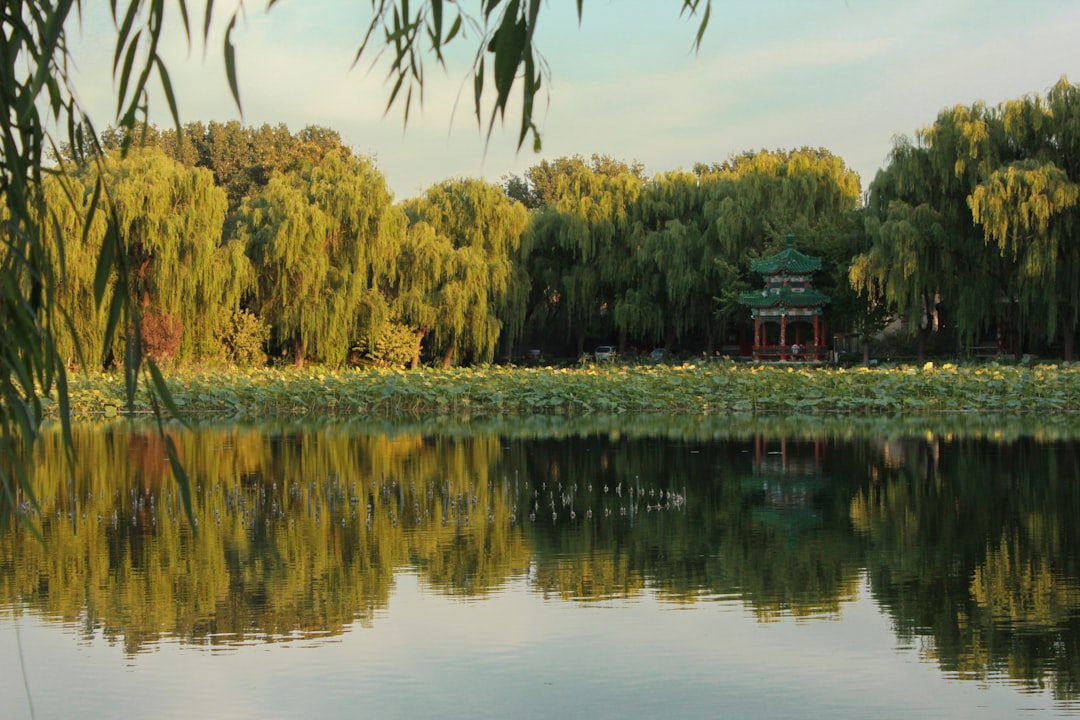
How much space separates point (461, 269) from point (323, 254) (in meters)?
3.36

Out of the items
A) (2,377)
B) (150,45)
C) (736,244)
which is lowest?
(2,377)

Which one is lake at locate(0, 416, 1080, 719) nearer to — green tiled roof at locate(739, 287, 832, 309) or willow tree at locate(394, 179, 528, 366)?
willow tree at locate(394, 179, 528, 366)

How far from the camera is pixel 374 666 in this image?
5.73 m

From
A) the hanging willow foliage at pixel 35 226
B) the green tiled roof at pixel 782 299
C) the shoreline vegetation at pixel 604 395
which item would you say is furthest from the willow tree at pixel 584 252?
the hanging willow foliage at pixel 35 226

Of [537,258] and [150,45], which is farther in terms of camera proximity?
[537,258]

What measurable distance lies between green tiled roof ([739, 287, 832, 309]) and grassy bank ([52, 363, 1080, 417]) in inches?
302

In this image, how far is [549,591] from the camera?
7.23m

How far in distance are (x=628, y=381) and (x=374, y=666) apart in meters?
17.2

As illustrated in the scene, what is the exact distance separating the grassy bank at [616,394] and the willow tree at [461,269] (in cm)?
680

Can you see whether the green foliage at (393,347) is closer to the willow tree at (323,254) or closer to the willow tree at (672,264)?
the willow tree at (323,254)

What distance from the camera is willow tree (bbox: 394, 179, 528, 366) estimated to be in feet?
97.9

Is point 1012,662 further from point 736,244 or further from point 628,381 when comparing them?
point 736,244

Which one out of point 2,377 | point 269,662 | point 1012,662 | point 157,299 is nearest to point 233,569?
point 269,662

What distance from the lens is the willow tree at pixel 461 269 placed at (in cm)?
2983
